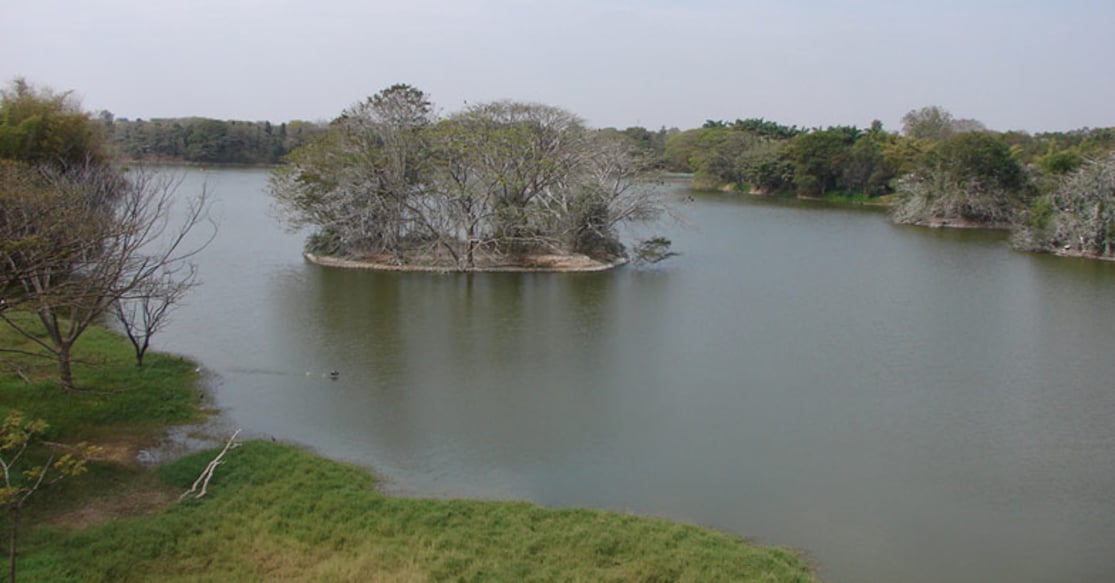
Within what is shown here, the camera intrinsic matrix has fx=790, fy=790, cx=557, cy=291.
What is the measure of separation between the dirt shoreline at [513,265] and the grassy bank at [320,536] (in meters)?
17.7

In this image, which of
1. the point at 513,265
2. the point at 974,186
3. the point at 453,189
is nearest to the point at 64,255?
the point at 453,189

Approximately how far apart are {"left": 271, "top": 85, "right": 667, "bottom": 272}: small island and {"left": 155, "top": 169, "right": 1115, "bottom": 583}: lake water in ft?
6.50

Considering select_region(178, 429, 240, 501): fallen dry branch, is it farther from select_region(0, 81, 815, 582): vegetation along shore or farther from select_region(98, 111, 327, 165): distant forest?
select_region(98, 111, 327, 165): distant forest

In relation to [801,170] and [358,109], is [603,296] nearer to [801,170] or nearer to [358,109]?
[358,109]

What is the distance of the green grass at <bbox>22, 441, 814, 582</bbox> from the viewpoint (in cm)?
856

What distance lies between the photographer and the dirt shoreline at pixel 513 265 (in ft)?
96.1

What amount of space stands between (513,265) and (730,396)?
50.9 feet

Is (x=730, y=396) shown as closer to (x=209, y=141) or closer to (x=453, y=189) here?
(x=453, y=189)

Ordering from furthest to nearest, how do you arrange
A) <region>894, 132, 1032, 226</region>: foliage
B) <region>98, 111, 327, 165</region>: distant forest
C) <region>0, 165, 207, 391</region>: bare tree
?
<region>98, 111, 327, 165</region>: distant forest, <region>894, 132, 1032, 226</region>: foliage, <region>0, 165, 207, 391</region>: bare tree

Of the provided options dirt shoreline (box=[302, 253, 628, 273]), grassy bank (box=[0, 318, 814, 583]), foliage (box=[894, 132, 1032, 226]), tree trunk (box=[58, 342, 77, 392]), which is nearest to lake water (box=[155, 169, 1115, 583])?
dirt shoreline (box=[302, 253, 628, 273])

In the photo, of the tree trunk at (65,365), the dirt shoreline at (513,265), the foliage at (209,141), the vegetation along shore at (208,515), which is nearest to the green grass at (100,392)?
the vegetation along shore at (208,515)

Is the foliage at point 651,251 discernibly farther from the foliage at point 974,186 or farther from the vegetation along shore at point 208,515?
the foliage at point 974,186

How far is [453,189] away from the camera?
1136 inches

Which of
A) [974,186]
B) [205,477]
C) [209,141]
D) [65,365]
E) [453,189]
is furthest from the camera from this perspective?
[209,141]
